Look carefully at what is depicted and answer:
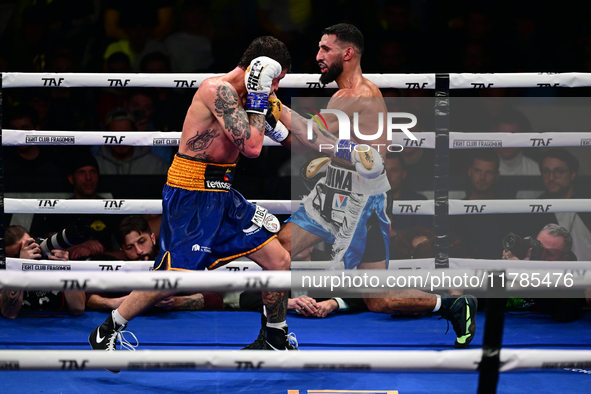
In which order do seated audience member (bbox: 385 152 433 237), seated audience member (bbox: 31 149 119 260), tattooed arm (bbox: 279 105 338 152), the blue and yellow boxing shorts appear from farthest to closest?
seated audience member (bbox: 385 152 433 237) → seated audience member (bbox: 31 149 119 260) → tattooed arm (bbox: 279 105 338 152) → the blue and yellow boxing shorts

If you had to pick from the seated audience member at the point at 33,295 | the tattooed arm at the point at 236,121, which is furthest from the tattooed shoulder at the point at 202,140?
the seated audience member at the point at 33,295

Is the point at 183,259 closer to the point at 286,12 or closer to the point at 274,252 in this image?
the point at 274,252

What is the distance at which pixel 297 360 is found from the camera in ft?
4.32

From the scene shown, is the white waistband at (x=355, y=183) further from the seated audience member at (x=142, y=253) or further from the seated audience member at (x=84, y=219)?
the seated audience member at (x=84, y=219)

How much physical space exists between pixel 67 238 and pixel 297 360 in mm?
2527

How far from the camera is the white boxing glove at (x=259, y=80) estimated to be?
2.39 metres

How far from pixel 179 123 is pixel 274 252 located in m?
2.01

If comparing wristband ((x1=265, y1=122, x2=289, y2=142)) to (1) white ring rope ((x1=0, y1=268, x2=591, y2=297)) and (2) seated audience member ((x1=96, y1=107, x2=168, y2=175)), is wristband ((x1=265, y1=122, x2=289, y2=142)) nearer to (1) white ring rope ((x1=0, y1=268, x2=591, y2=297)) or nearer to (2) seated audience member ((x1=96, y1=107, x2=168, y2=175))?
(1) white ring rope ((x1=0, y1=268, x2=591, y2=297))

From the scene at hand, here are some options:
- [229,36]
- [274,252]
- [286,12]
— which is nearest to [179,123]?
[229,36]

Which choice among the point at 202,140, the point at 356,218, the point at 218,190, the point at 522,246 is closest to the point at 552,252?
the point at 522,246

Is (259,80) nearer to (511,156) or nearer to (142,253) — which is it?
(142,253)

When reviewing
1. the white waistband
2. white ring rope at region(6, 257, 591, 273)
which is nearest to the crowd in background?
white ring rope at region(6, 257, 591, 273)

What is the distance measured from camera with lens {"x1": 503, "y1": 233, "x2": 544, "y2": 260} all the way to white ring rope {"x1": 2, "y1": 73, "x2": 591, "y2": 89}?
95cm

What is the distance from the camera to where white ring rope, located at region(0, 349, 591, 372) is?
1.30 meters
